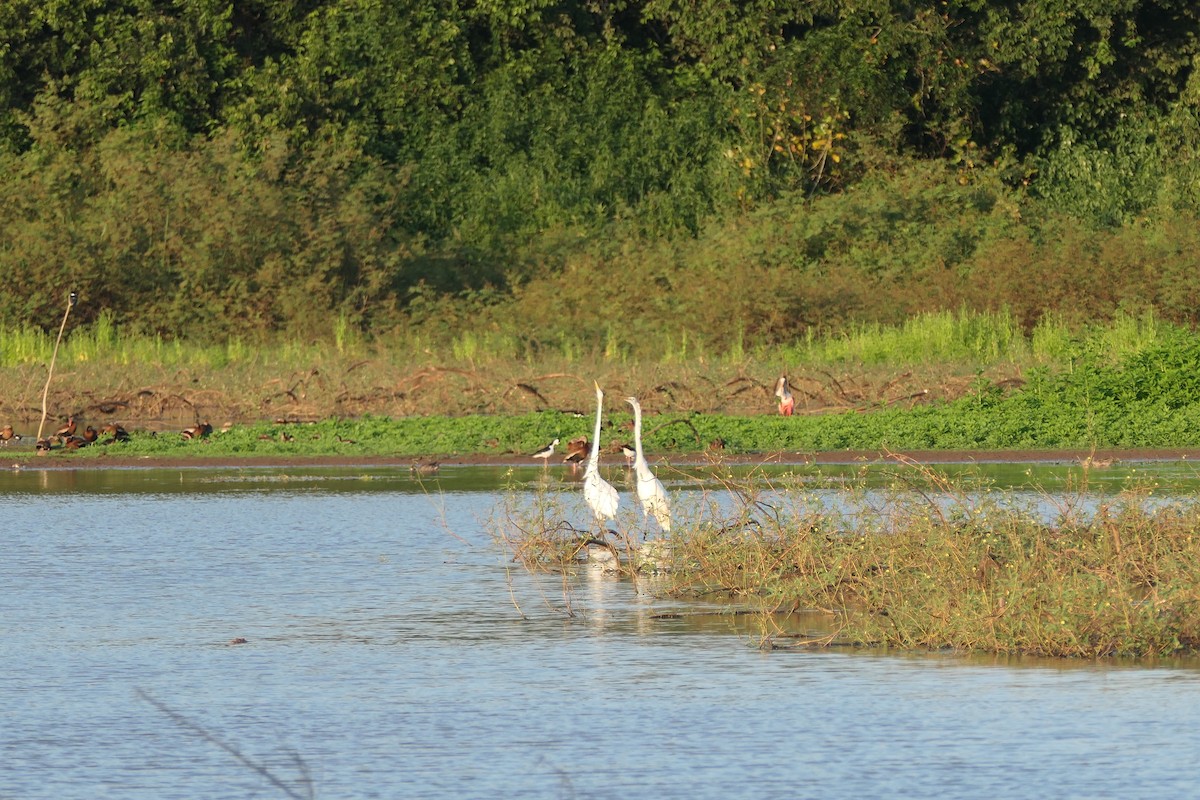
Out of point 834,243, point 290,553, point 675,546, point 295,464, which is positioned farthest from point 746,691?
point 834,243

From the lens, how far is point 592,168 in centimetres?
4100

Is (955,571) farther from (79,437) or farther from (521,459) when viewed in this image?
(79,437)

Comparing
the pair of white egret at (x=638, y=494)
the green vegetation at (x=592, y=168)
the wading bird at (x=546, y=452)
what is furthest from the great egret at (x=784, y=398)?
the pair of white egret at (x=638, y=494)

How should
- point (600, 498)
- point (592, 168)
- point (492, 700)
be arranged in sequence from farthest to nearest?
1. point (592, 168)
2. point (600, 498)
3. point (492, 700)

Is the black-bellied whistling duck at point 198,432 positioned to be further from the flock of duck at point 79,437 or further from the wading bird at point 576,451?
the wading bird at point 576,451

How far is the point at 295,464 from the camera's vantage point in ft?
73.3

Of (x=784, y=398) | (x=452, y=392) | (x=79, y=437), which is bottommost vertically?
(x=79, y=437)

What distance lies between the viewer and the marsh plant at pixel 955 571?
380 inches

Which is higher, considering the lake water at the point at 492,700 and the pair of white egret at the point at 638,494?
the pair of white egret at the point at 638,494

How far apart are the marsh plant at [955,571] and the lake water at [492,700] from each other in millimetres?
200

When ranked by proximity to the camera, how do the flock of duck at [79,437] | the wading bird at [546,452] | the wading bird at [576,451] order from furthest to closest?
the flock of duck at [79,437], the wading bird at [546,452], the wading bird at [576,451]

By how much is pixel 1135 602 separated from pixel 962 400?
559 inches

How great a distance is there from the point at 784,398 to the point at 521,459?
3.73 m

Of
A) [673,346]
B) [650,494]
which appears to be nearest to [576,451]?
[650,494]
